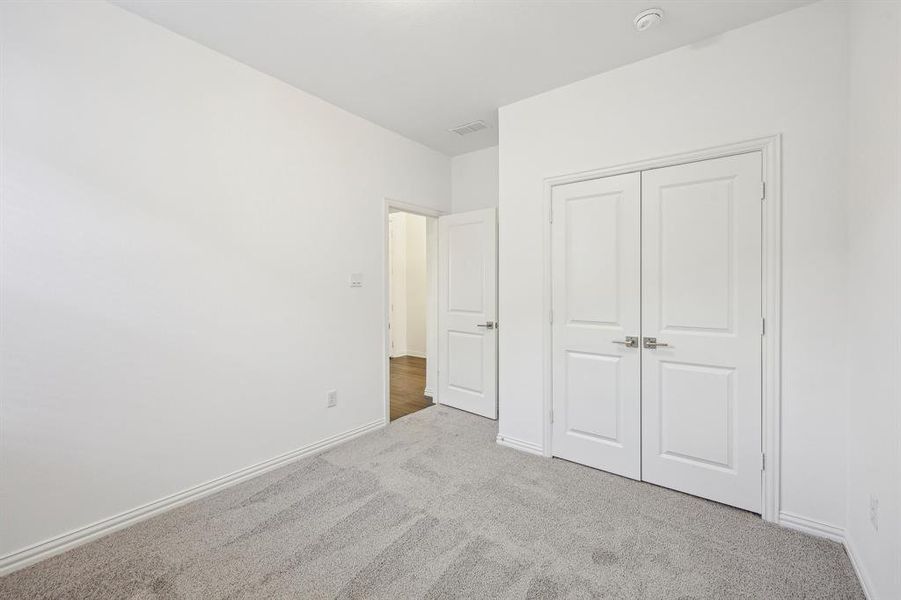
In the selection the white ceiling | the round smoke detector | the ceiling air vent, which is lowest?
the round smoke detector

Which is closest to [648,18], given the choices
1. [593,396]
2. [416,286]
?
[593,396]

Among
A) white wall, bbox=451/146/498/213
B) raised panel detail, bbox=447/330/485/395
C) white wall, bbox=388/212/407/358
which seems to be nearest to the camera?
raised panel detail, bbox=447/330/485/395

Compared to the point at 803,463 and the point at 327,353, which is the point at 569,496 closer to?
the point at 803,463

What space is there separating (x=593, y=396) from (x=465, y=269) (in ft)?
5.78

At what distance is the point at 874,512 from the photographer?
1465 millimetres

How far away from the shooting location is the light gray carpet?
5.12ft

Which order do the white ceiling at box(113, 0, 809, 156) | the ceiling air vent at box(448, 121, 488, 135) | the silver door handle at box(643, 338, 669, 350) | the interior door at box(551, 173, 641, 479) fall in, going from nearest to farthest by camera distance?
the white ceiling at box(113, 0, 809, 156)
the silver door handle at box(643, 338, 669, 350)
the interior door at box(551, 173, 641, 479)
the ceiling air vent at box(448, 121, 488, 135)

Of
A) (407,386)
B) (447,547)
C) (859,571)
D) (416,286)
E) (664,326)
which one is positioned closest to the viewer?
(859,571)

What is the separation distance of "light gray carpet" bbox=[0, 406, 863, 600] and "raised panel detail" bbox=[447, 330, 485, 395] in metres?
1.28

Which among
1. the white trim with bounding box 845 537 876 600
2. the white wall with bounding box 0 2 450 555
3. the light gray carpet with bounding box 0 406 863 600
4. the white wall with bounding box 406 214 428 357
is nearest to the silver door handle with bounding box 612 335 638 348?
the light gray carpet with bounding box 0 406 863 600

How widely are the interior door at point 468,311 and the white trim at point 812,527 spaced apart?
2.11 meters

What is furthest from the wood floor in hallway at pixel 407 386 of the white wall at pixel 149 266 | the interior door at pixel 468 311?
the white wall at pixel 149 266

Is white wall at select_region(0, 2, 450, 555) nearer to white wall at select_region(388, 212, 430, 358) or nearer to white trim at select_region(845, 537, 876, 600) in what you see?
white trim at select_region(845, 537, 876, 600)

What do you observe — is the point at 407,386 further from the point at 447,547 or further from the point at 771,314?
the point at 771,314
